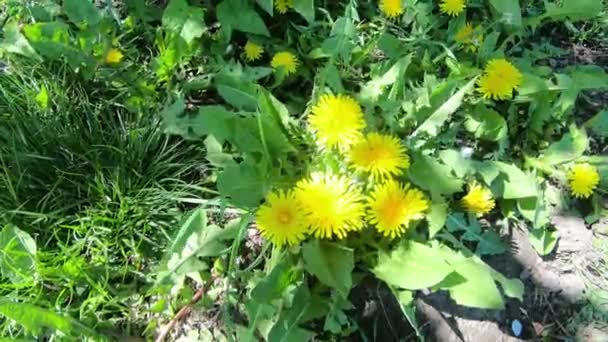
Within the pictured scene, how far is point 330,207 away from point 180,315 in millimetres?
609

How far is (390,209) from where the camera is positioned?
72.4 inches

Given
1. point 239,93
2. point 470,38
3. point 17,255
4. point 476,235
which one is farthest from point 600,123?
point 17,255

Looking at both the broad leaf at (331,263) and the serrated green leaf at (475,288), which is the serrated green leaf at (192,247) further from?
the serrated green leaf at (475,288)

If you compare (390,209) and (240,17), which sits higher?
(240,17)

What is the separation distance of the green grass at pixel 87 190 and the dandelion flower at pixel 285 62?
1.31 ft

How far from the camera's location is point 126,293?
2076 millimetres

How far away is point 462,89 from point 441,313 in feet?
2.21

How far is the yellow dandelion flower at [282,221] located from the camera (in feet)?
5.87

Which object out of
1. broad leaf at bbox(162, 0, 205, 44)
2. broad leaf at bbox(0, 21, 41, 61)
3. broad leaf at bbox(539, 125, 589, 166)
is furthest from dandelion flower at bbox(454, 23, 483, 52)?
broad leaf at bbox(0, 21, 41, 61)

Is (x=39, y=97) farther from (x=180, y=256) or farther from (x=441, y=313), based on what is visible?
(x=441, y=313)

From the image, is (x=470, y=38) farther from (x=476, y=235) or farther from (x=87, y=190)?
(x=87, y=190)

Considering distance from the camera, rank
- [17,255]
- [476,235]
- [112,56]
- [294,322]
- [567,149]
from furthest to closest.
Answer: [112,56] → [567,149] → [476,235] → [17,255] → [294,322]

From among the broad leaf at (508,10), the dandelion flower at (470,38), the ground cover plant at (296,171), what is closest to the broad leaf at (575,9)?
the ground cover plant at (296,171)

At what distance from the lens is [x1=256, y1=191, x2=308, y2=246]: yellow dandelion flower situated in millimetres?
1789
